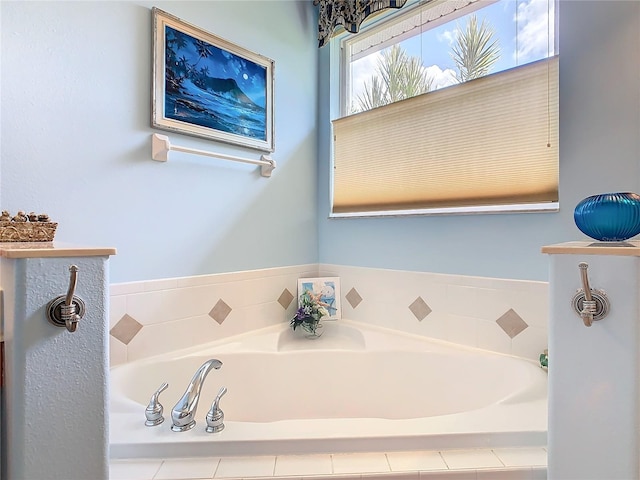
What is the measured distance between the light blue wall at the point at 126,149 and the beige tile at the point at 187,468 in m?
0.76

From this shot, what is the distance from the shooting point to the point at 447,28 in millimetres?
1696

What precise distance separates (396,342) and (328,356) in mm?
341

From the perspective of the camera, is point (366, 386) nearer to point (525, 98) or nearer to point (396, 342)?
point (396, 342)

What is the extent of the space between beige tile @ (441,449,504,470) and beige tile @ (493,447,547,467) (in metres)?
A: 0.02

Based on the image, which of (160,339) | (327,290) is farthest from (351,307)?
(160,339)

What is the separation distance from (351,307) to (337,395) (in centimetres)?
50

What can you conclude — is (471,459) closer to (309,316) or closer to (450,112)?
(309,316)

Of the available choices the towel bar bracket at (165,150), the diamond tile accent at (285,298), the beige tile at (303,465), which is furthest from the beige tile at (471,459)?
the towel bar bracket at (165,150)

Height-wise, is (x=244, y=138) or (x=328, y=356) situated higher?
(x=244, y=138)

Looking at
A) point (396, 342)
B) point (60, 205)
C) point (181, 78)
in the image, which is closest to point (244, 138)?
point (181, 78)

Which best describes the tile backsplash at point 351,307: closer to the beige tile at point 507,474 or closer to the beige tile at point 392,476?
the beige tile at point 507,474

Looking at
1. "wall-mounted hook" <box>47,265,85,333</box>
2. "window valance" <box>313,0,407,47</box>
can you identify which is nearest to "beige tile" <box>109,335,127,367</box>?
"wall-mounted hook" <box>47,265,85,333</box>

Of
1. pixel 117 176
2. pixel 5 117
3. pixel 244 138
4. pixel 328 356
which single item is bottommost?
pixel 328 356

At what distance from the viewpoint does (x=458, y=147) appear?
155 centimetres
